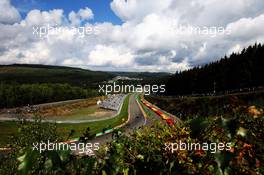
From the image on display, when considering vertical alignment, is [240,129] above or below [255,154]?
above

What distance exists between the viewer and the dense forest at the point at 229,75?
308 ft

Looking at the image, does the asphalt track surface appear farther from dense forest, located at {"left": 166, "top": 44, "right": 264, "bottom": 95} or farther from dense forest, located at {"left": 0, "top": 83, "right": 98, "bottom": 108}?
dense forest, located at {"left": 0, "top": 83, "right": 98, "bottom": 108}

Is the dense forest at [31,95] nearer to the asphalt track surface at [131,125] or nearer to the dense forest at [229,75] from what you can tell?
the dense forest at [229,75]

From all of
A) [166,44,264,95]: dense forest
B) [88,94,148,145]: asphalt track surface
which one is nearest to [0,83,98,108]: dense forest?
[166,44,264,95]: dense forest

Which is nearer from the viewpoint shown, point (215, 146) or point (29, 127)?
point (215, 146)

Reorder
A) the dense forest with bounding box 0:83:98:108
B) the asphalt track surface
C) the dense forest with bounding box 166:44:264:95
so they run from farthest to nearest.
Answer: the dense forest with bounding box 0:83:98:108 → the dense forest with bounding box 166:44:264:95 → the asphalt track surface

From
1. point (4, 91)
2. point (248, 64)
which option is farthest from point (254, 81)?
point (4, 91)

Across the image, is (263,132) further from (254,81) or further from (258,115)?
(254,81)

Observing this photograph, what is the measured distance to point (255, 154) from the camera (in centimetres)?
373

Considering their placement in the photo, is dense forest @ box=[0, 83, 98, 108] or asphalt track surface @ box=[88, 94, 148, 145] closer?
asphalt track surface @ box=[88, 94, 148, 145]

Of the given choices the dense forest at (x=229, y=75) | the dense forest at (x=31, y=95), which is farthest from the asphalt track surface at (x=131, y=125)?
the dense forest at (x=31, y=95)

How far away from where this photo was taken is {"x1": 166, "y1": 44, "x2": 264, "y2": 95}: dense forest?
93875 millimetres

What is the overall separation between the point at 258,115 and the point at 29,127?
1511 cm

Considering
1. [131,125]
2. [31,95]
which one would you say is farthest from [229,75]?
[31,95]
